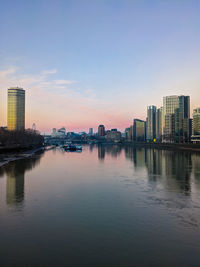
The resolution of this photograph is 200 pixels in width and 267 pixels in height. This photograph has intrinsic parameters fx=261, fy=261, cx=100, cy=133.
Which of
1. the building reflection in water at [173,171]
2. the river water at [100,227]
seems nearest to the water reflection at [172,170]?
the building reflection in water at [173,171]

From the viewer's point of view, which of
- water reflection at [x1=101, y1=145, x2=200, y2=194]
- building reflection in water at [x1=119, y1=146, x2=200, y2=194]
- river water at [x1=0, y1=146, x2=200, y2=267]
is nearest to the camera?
river water at [x1=0, y1=146, x2=200, y2=267]

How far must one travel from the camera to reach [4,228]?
1723cm

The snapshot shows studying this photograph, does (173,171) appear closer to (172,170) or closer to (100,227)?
(172,170)

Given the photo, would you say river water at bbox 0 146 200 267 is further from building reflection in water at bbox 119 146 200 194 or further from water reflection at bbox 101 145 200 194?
water reflection at bbox 101 145 200 194

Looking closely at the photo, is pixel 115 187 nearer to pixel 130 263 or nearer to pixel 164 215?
pixel 164 215

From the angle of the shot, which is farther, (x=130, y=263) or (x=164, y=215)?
(x=164, y=215)

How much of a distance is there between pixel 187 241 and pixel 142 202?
9.47 meters

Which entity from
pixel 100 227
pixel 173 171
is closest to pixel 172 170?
pixel 173 171

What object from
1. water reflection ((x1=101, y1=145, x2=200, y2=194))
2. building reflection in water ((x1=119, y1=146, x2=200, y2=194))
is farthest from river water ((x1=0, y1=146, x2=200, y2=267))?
water reflection ((x1=101, y1=145, x2=200, y2=194))

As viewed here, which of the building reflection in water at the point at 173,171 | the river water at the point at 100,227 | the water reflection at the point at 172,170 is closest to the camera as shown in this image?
the river water at the point at 100,227

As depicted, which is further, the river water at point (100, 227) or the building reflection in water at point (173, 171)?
the building reflection in water at point (173, 171)

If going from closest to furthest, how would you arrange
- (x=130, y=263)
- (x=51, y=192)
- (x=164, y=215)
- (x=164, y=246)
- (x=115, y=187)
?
(x=130, y=263)
(x=164, y=246)
(x=164, y=215)
(x=51, y=192)
(x=115, y=187)

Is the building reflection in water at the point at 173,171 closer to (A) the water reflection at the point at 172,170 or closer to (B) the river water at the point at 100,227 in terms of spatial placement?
(A) the water reflection at the point at 172,170

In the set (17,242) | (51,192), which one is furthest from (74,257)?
(51,192)
